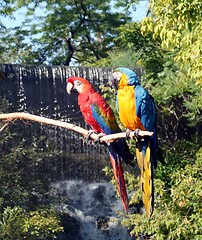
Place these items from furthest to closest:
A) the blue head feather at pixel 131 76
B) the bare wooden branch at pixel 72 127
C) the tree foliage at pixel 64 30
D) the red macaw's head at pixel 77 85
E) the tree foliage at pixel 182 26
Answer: the tree foliage at pixel 64 30 → the tree foliage at pixel 182 26 → the red macaw's head at pixel 77 85 → the blue head feather at pixel 131 76 → the bare wooden branch at pixel 72 127

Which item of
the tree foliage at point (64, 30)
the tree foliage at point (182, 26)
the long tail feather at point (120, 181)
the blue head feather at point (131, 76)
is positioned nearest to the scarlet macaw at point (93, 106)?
the long tail feather at point (120, 181)

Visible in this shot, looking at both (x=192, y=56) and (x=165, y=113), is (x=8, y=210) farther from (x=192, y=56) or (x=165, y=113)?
(x=192, y=56)

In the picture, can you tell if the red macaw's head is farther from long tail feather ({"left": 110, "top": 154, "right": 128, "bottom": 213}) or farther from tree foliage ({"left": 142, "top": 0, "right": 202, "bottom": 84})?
tree foliage ({"left": 142, "top": 0, "right": 202, "bottom": 84})

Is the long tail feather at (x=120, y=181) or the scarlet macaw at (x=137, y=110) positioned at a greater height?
the scarlet macaw at (x=137, y=110)

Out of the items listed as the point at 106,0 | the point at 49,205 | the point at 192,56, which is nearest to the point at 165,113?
the point at 49,205

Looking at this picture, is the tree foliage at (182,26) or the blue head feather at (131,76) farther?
the tree foliage at (182,26)

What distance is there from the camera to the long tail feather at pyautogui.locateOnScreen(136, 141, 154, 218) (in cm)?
361

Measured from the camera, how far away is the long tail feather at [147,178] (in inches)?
142

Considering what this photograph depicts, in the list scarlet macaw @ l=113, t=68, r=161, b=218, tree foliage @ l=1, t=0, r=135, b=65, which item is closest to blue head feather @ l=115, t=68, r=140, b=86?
scarlet macaw @ l=113, t=68, r=161, b=218

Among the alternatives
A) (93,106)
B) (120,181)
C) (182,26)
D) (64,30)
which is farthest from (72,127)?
(64,30)

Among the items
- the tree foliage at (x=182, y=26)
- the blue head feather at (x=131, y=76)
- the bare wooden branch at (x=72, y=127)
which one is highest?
the tree foliage at (x=182, y=26)

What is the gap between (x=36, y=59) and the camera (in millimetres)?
12773

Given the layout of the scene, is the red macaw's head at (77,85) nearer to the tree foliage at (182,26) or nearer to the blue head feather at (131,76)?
the blue head feather at (131,76)

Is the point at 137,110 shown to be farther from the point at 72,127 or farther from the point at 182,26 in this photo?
the point at 182,26
